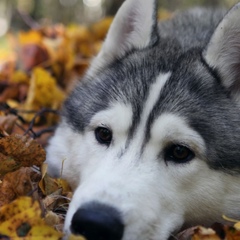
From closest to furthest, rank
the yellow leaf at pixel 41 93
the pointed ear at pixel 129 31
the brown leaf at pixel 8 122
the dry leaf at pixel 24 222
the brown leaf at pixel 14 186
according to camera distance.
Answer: the dry leaf at pixel 24 222 → the brown leaf at pixel 14 186 → the pointed ear at pixel 129 31 → the brown leaf at pixel 8 122 → the yellow leaf at pixel 41 93

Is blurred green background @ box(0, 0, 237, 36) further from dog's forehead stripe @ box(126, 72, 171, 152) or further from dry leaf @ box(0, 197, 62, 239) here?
dry leaf @ box(0, 197, 62, 239)

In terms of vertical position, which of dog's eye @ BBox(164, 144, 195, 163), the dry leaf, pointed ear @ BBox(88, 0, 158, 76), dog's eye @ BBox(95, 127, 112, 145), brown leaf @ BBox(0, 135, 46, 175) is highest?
pointed ear @ BBox(88, 0, 158, 76)

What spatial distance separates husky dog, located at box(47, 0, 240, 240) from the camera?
258cm

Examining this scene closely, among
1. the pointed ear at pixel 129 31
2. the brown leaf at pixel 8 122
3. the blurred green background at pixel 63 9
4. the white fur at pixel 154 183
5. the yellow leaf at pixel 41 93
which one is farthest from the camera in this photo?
the blurred green background at pixel 63 9

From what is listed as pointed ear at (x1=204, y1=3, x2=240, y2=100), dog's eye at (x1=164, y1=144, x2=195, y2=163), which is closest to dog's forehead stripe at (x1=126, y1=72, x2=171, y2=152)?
dog's eye at (x1=164, y1=144, x2=195, y2=163)

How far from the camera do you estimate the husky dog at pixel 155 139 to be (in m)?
2.58

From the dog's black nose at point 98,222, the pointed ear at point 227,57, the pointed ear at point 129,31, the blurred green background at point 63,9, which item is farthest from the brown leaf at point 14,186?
the blurred green background at point 63,9

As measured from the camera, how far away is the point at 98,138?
3.15 metres

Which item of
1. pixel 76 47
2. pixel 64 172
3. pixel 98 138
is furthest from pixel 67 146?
pixel 76 47

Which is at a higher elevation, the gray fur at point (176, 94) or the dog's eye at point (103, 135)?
the gray fur at point (176, 94)

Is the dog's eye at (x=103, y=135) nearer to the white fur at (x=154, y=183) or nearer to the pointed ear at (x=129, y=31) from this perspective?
the white fur at (x=154, y=183)

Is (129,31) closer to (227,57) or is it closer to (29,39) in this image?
(227,57)

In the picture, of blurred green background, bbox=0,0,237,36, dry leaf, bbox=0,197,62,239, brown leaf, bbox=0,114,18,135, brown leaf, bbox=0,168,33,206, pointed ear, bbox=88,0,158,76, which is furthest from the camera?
blurred green background, bbox=0,0,237,36

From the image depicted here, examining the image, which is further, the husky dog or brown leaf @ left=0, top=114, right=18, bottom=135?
brown leaf @ left=0, top=114, right=18, bottom=135
